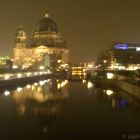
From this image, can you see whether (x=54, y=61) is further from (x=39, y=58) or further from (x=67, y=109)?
(x=67, y=109)

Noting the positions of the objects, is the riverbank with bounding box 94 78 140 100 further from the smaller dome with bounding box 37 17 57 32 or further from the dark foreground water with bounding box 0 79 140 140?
the smaller dome with bounding box 37 17 57 32

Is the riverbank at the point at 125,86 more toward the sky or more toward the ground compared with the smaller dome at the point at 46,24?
more toward the ground

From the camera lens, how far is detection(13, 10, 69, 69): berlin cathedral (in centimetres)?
17225

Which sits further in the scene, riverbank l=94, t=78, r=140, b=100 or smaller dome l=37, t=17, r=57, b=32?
smaller dome l=37, t=17, r=57, b=32

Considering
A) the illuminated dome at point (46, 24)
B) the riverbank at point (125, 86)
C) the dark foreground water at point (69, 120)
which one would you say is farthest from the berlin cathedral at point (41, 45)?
the dark foreground water at point (69, 120)

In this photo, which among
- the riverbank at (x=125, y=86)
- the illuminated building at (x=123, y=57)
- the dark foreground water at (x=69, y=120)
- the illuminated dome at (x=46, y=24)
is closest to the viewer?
the dark foreground water at (x=69, y=120)

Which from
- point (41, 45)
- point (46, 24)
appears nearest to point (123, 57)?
point (46, 24)

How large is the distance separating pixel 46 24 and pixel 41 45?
33.7ft

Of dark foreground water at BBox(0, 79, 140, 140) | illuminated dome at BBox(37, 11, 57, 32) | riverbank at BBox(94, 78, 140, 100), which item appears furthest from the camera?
illuminated dome at BBox(37, 11, 57, 32)

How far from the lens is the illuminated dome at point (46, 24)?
6777 inches

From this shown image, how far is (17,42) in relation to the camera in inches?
6845

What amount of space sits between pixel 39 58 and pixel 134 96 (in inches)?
5019

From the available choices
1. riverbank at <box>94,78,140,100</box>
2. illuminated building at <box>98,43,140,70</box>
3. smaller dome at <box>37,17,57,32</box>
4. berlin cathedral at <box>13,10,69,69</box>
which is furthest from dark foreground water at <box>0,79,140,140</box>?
smaller dome at <box>37,17,57,32</box>

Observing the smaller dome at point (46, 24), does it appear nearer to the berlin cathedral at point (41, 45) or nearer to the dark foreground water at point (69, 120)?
the berlin cathedral at point (41, 45)
